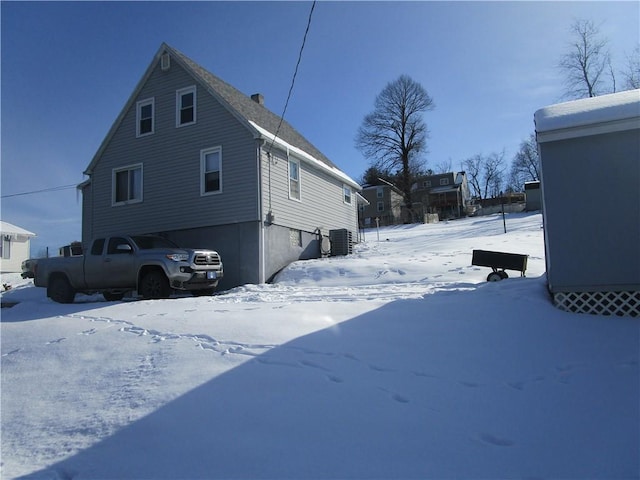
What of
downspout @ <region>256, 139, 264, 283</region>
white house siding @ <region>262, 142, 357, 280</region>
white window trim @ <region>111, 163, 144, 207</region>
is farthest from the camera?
white window trim @ <region>111, 163, 144, 207</region>

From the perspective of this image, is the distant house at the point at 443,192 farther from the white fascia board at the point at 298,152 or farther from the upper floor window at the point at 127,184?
the upper floor window at the point at 127,184

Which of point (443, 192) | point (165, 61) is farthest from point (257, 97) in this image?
point (443, 192)

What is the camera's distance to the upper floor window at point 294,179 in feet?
49.6

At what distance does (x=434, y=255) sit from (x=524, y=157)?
52.5m

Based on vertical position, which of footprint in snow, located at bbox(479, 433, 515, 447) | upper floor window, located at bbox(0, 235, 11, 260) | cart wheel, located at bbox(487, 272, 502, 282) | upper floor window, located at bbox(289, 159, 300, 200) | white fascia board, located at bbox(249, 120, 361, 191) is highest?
white fascia board, located at bbox(249, 120, 361, 191)

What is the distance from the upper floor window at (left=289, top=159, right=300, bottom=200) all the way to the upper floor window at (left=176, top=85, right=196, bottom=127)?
12.1 feet

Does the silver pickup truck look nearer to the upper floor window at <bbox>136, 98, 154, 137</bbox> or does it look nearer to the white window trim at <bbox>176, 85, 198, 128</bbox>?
the white window trim at <bbox>176, 85, 198, 128</bbox>

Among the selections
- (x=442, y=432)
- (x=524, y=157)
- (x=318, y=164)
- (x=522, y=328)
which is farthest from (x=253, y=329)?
(x=524, y=157)

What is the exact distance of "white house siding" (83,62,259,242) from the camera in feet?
44.4

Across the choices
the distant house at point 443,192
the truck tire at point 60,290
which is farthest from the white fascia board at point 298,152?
the distant house at point 443,192

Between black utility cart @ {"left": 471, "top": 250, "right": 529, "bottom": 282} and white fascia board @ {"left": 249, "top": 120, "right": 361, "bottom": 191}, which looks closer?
black utility cart @ {"left": 471, "top": 250, "right": 529, "bottom": 282}

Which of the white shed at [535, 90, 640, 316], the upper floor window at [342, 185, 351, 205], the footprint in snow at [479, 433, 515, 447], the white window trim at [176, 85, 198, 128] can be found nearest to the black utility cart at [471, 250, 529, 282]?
the white shed at [535, 90, 640, 316]

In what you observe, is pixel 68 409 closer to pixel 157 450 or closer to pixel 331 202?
pixel 157 450

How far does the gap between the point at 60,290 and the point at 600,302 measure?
11537 mm
